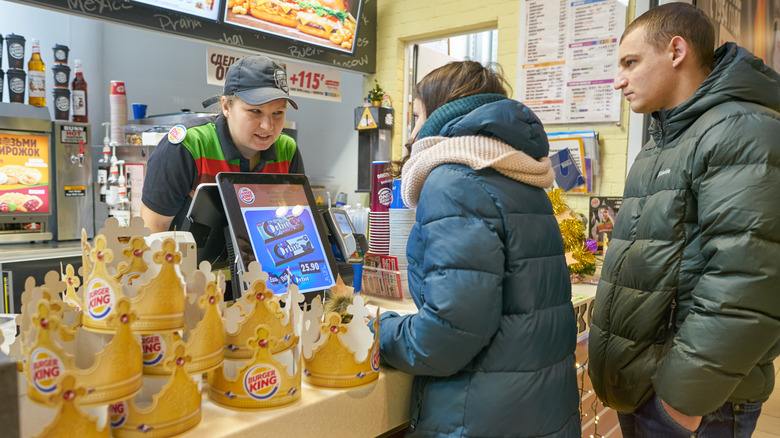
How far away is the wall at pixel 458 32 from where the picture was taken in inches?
166

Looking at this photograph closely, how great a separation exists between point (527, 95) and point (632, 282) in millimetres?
3274

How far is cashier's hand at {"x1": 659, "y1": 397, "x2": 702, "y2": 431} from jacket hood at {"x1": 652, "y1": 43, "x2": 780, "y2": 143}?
78 cm

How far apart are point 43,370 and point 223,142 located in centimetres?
162

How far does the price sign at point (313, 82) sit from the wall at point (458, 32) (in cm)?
55

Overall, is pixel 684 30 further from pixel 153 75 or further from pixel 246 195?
pixel 153 75

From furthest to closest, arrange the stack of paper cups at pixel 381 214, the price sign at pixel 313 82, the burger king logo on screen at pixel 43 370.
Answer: the price sign at pixel 313 82 → the stack of paper cups at pixel 381 214 → the burger king logo on screen at pixel 43 370

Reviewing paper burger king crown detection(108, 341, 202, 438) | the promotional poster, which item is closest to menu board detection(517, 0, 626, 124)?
the promotional poster

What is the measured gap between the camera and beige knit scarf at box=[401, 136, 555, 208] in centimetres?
122

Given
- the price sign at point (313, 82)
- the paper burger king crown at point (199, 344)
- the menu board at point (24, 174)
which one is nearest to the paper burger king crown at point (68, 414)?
the paper burger king crown at point (199, 344)

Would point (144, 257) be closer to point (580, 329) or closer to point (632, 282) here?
point (632, 282)

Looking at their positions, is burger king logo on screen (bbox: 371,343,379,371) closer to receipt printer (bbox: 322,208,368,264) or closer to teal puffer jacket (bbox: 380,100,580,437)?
teal puffer jacket (bbox: 380,100,580,437)

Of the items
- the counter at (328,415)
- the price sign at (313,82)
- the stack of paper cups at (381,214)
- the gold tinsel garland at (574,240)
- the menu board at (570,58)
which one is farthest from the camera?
the price sign at (313,82)

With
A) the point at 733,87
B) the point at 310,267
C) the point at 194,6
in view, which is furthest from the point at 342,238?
the point at 194,6

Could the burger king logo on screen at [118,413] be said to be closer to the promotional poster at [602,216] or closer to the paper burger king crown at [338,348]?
the paper burger king crown at [338,348]
